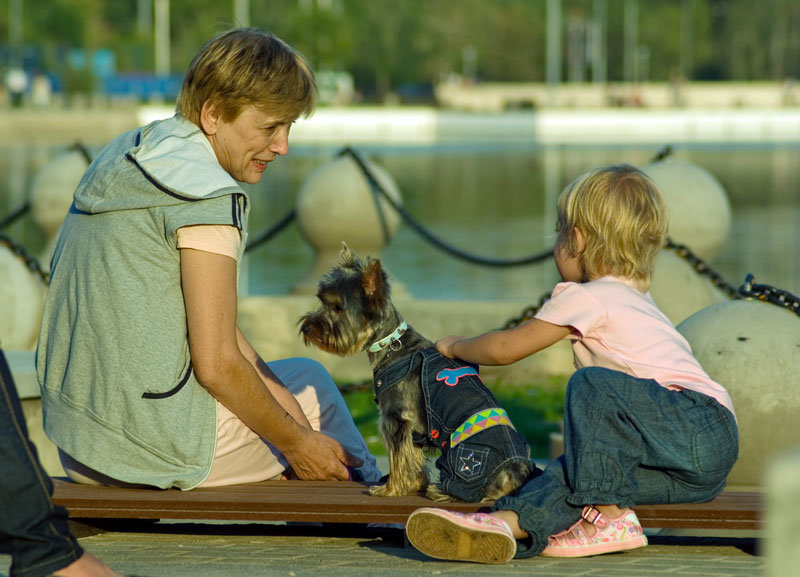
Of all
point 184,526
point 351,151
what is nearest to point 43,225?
point 351,151

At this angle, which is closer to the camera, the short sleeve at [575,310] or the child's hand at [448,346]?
the short sleeve at [575,310]

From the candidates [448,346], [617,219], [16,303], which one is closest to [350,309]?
[448,346]

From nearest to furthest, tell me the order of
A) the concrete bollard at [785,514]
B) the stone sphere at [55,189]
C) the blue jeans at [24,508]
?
1. the concrete bollard at [785,514]
2. the blue jeans at [24,508]
3. the stone sphere at [55,189]

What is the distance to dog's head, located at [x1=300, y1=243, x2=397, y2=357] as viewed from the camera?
172 inches

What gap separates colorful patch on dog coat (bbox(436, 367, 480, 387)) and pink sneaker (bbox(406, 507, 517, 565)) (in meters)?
0.57

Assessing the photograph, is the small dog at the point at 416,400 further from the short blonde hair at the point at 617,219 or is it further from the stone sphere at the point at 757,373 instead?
the stone sphere at the point at 757,373

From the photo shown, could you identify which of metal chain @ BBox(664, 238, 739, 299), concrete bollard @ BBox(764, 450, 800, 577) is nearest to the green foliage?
metal chain @ BBox(664, 238, 739, 299)

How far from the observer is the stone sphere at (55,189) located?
10922 mm

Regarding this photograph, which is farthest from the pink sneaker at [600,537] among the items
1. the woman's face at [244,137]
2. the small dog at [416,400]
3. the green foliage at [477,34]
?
the green foliage at [477,34]

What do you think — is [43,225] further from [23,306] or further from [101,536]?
[101,536]

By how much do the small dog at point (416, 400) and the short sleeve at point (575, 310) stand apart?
381 mm

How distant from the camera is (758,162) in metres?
33.4

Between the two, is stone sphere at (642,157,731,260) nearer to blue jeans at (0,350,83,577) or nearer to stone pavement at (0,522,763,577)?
stone pavement at (0,522,763,577)

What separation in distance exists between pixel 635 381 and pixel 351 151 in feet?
21.9
